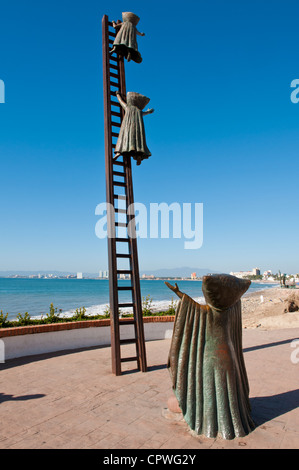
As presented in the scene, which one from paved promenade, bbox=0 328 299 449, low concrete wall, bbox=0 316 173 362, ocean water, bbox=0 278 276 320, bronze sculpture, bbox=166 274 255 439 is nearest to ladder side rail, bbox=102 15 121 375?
paved promenade, bbox=0 328 299 449

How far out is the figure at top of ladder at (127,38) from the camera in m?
6.21

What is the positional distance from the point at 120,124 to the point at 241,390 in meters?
5.20

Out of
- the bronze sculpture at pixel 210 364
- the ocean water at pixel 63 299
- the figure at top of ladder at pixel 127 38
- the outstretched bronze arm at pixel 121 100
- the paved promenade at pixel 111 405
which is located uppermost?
the figure at top of ladder at pixel 127 38

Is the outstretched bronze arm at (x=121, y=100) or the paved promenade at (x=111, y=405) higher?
the outstretched bronze arm at (x=121, y=100)

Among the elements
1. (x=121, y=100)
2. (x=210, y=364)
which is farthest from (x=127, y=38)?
(x=210, y=364)

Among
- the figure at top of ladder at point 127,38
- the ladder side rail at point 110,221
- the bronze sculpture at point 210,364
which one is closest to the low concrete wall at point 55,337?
the ladder side rail at point 110,221

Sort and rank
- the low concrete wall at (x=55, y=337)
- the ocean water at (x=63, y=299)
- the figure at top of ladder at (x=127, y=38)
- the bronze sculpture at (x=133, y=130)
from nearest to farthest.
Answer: the bronze sculpture at (x=133, y=130) < the figure at top of ladder at (x=127, y=38) < the low concrete wall at (x=55, y=337) < the ocean water at (x=63, y=299)

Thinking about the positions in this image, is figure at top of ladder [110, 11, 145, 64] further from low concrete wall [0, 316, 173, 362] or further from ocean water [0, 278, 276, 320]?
ocean water [0, 278, 276, 320]

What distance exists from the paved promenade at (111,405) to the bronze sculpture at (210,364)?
7.0 inches

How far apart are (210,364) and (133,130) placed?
4411mm

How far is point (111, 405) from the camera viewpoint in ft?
14.2

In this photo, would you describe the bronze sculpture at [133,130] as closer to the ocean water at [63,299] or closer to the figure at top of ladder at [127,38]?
the figure at top of ladder at [127,38]

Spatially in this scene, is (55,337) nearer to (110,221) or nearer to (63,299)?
(110,221)
